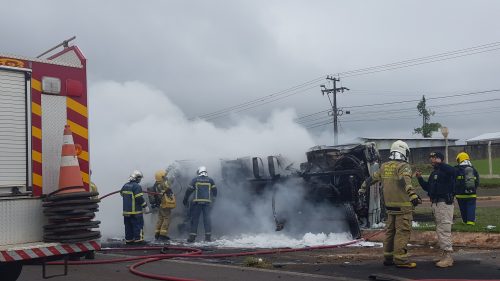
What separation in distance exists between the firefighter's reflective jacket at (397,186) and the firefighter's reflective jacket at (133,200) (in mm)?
5811

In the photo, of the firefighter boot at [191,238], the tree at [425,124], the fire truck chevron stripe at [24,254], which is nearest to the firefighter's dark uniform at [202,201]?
the firefighter boot at [191,238]

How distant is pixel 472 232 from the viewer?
1134 cm

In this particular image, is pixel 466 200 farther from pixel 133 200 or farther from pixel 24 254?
pixel 24 254

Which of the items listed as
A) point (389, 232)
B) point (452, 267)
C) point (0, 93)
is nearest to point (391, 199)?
point (389, 232)

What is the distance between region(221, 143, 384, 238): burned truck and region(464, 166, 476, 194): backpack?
74.5 inches

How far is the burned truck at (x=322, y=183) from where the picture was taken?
12172 mm

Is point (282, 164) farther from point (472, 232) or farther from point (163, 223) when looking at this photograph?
point (472, 232)

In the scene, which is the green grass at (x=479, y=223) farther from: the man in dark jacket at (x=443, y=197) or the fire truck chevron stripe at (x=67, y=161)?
the fire truck chevron stripe at (x=67, y=161)

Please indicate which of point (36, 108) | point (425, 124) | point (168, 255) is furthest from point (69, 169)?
point (425, 124)

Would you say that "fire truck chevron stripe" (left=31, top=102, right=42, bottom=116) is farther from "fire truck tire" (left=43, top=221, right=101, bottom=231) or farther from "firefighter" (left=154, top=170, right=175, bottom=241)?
"firefighter" (left=154, top=170, right=175, bottom=241)

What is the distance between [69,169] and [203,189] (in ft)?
24.3

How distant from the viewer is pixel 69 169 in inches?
219

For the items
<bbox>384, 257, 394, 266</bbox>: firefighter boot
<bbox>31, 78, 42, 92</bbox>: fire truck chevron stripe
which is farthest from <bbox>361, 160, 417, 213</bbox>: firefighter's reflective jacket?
<bbox>31, 78, 42, 92</bbox>: fire truck chevron stripe

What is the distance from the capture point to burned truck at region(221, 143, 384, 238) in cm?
1217
